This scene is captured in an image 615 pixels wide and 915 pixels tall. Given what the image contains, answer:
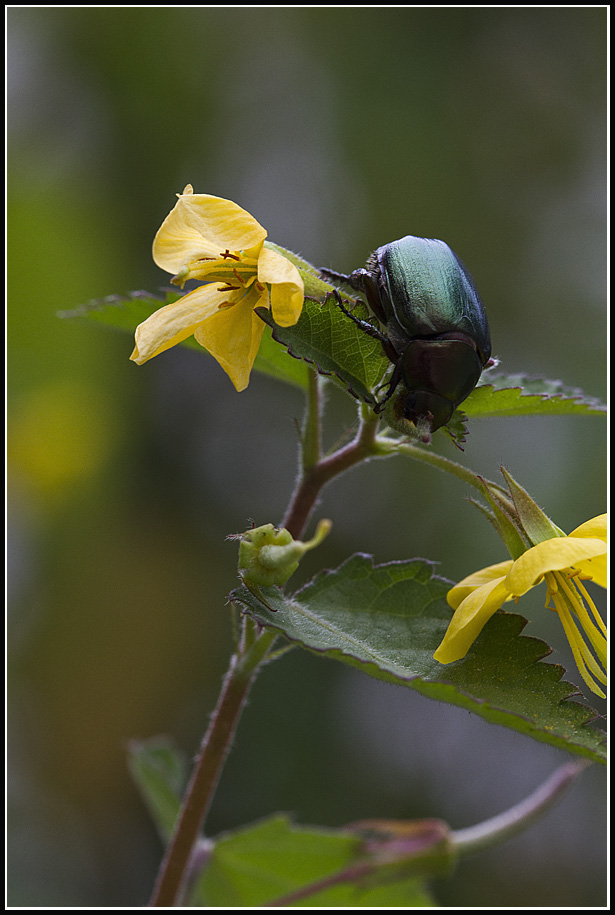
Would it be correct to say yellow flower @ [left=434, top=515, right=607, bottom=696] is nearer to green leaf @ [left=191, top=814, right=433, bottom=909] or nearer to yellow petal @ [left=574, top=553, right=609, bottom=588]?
yellow petal @ [left=574, top=553, right=609, bottom=588]

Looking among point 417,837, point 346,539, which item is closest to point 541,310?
point 346,539

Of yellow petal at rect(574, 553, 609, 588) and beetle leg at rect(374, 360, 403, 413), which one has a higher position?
beetle leg at rect(374, 360, 403, 413)

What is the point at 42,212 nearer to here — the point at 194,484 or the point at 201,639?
the point at 194,484

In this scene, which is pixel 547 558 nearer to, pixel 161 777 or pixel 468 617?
pixel 468 617

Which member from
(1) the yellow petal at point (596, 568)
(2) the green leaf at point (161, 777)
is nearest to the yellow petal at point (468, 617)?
(1) the yellow petal at point (596, 568)

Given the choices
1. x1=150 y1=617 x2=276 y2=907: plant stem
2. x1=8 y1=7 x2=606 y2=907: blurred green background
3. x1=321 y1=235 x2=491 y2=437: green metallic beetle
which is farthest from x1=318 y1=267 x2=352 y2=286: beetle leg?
x1=8 y1=7 x2=606 y2=907: blurred green background

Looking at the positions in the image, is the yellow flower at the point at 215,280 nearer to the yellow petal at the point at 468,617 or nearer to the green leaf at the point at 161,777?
the yellow petal at the point at 468,617
